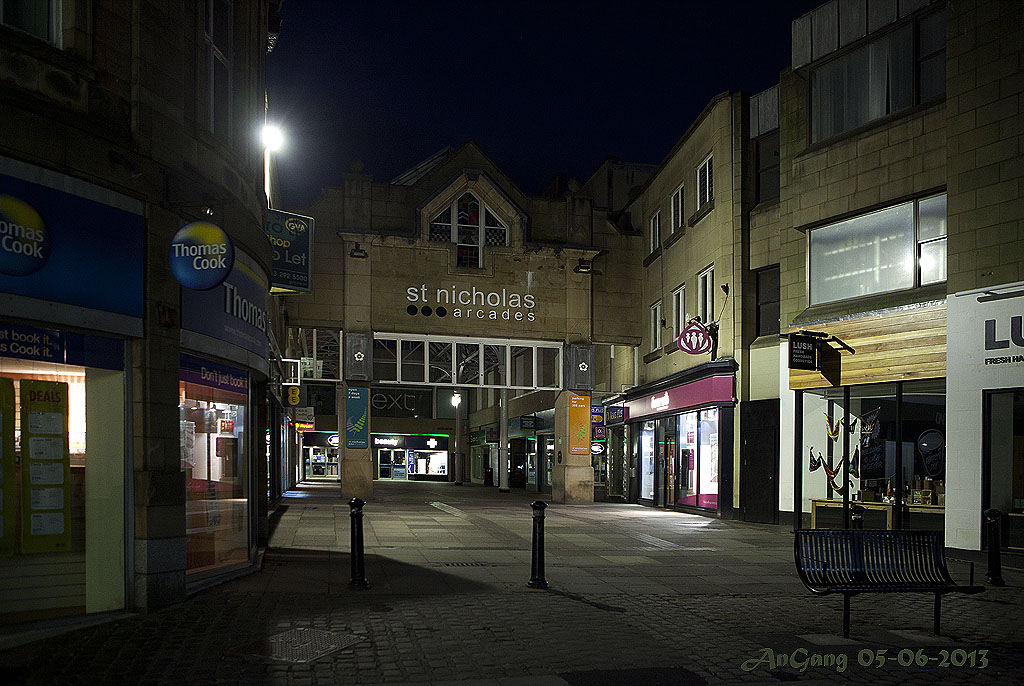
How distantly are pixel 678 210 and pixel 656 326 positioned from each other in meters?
4.34

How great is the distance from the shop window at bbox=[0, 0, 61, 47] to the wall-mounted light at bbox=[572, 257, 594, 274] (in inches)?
974

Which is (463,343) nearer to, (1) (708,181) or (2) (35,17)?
(1) (708,181)

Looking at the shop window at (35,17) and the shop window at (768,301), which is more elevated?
the shop window at (35,17)

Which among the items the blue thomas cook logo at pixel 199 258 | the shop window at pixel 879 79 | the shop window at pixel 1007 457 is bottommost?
the shop window at pixel 1007 457

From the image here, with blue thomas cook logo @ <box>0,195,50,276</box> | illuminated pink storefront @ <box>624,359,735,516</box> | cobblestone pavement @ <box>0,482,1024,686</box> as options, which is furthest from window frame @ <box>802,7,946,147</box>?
blue thomas cook logo @ <box>0,195,50,276</box>

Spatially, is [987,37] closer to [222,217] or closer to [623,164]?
[222,217]

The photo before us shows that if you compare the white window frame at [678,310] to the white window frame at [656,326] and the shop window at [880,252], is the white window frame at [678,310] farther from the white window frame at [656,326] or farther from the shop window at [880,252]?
the shop window at [880,252]

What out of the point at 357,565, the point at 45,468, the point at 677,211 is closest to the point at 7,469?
the point at 45,468

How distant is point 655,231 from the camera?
1287 inches

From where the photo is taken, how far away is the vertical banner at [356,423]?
3102cm

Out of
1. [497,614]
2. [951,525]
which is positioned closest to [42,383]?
[497,614]

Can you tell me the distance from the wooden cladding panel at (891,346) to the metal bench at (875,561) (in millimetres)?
7376

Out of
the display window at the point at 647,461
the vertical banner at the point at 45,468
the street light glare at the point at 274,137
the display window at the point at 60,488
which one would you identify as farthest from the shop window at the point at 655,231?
the vertical banner at the point at 45,468

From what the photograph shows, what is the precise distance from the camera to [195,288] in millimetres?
9883
